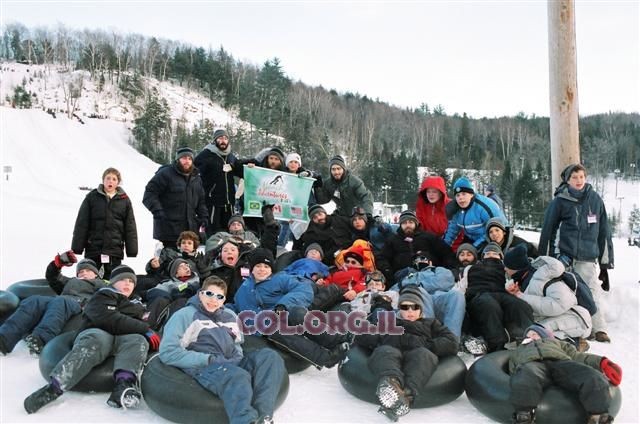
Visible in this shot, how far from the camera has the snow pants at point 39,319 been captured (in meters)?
4.41

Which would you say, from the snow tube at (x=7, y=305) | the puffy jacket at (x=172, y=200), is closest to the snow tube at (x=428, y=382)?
the snow tube at (x=7, y=305)

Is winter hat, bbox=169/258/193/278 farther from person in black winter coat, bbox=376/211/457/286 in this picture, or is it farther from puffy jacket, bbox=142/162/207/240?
person in black winter coat, bbox=376/211/457/286

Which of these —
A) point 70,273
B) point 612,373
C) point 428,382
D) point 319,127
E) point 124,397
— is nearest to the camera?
point 612,373

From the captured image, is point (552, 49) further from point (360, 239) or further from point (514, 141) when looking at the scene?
point (514, 141)

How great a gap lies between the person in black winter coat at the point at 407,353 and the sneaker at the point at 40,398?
2156 millimetres

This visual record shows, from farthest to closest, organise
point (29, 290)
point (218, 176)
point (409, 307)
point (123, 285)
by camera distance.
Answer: point (218, 176), point (29, 290), point (123, 285), point (409, 307)

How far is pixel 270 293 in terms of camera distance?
15.8 feet

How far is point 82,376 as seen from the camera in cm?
348

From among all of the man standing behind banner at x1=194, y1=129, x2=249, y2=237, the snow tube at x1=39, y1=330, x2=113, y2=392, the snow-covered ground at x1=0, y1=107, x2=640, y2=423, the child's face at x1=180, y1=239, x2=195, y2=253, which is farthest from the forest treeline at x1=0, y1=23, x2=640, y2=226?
the snow tube at x1=39, y1=330, x2=113, y2=392

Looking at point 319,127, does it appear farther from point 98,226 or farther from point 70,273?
point 98,226

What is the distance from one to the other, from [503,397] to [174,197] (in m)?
4.66

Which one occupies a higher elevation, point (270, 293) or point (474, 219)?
point (474, 219)

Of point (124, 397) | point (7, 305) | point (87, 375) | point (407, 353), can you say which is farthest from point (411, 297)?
point (7, 305)

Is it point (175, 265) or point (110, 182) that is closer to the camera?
point (175, 265)
